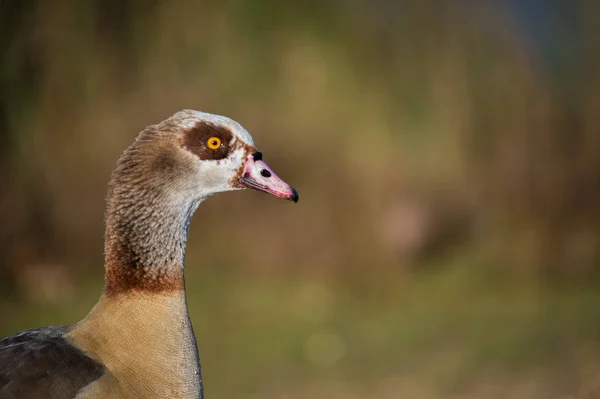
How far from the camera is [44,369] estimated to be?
186 cm

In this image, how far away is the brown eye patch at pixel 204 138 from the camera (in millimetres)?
2010

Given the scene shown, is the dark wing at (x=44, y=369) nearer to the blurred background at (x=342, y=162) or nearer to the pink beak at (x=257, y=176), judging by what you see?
the pink beak at (x=257, y=176)

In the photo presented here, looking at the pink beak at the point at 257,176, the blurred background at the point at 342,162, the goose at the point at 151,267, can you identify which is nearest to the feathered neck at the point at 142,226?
the goose at the point at 151,267

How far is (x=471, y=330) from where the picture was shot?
177 inches

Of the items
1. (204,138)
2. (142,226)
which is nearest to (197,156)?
(204,138)

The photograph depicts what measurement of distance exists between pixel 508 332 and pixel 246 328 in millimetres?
1258

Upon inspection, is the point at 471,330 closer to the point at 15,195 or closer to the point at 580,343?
the point at 580,343

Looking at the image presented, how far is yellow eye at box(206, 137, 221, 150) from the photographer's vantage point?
2.02 m

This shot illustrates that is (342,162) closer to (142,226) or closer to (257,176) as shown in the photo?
(257,176)

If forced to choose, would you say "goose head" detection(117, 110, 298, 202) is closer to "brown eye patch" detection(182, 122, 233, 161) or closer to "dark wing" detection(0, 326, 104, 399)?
"brown eye patch" detection(182, 122, 233, 161)

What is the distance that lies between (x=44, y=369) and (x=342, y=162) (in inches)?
130

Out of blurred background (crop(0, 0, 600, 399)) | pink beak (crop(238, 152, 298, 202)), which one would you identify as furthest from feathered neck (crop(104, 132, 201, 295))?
blurred background (crop(0, 0, 600, 399))

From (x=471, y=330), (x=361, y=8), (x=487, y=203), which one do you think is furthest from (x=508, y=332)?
(x=361, y=8)

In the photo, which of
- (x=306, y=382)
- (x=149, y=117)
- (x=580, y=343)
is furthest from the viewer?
(x=149, y=117)
